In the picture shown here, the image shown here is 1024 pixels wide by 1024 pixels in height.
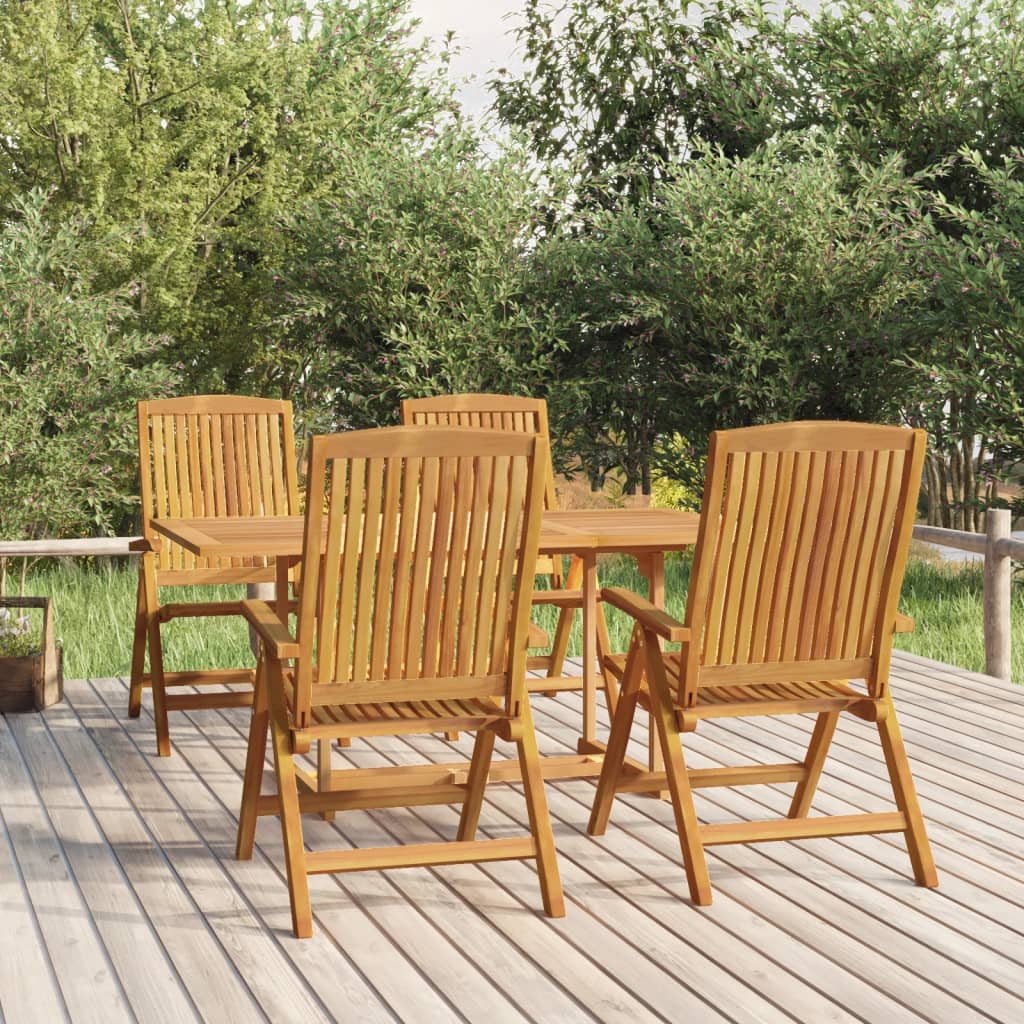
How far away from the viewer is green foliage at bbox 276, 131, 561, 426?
901 centimetres

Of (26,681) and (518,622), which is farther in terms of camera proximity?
(26,681)

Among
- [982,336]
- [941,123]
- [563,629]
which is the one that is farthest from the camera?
[941,123]

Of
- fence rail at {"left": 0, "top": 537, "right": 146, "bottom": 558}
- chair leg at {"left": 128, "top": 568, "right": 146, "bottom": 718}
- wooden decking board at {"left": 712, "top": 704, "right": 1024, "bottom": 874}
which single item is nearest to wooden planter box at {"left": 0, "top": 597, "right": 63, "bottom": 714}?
chair leg at {"left": 128, "top": 568, "right": 146, "bottom": 718}

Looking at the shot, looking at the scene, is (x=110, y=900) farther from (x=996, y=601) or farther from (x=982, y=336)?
(x=982, y=336)

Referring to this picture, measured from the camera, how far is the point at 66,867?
356 cm

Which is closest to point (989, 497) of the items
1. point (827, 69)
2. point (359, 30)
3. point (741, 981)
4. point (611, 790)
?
point (827, 69)

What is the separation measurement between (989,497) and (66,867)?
7.58m

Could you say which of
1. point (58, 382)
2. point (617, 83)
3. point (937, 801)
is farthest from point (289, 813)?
point (617, 83)

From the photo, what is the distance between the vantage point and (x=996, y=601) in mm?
6195

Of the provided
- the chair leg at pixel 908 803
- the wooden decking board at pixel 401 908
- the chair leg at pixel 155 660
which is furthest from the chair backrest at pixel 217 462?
the chair leg at pixel 908 803

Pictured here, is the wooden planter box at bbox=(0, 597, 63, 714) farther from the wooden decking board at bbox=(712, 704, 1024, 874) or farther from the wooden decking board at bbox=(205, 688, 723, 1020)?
the wooden decking board at bbox=(712, 704, 1024, 874)

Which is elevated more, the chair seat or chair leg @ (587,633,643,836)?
the chair seat

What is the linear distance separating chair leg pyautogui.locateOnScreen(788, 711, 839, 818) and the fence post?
2634 millimetres

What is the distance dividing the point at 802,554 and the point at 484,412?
7.39 ft
